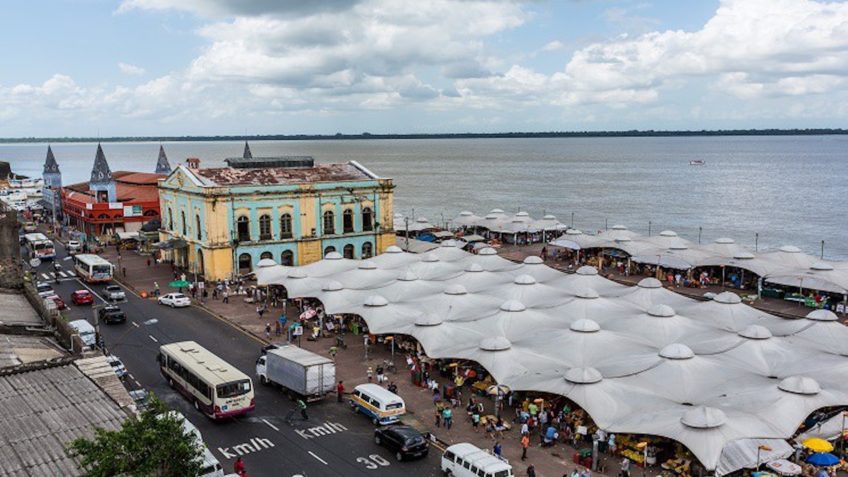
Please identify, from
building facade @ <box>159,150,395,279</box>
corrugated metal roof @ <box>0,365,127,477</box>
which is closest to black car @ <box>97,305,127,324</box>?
building facade @ <box>159,150,395,279</box>

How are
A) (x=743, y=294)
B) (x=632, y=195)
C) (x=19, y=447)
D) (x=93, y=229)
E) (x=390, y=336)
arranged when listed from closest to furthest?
1. (x=19, y=447)
2. (x=390, y=336)
3. (x=743, y=294)
4. (x=93, y=229)
5. (x=632, y=195)

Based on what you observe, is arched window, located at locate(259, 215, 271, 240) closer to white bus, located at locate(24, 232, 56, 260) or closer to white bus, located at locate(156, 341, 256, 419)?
white bus, located at locate(24, 232, 56, 260)

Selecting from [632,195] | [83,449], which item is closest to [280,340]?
[83,449]

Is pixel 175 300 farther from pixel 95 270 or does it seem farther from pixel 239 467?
pixel 239 467

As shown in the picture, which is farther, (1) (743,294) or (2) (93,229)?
(2) (93,229)

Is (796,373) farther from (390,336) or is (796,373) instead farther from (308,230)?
(308,230)

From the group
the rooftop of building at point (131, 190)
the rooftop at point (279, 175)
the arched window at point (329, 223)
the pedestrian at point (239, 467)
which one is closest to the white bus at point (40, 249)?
the rooftop of building at point (131, 190)
